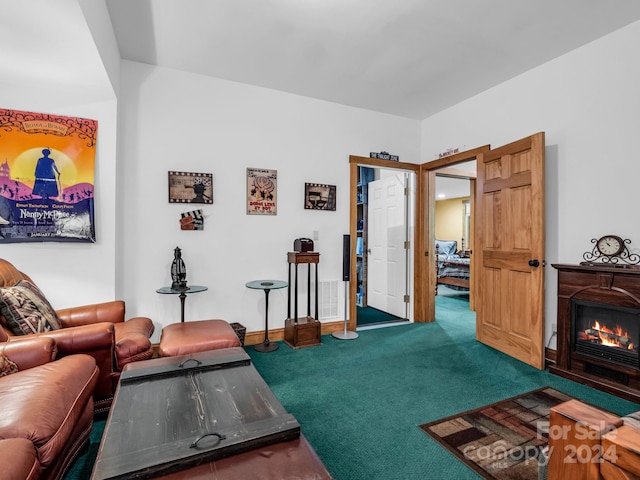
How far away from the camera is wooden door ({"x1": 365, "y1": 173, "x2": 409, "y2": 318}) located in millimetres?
4938

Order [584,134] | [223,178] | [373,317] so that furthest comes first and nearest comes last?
[373,317] < [223,178] < [584,134]

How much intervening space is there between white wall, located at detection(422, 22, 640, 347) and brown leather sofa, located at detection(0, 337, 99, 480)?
3.76 m

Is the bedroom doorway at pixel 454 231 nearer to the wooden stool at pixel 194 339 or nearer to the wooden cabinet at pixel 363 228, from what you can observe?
the wooden cabinet at pixel 363 228

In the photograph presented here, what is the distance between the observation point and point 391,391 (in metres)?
2.61

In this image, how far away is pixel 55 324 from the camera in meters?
2.25

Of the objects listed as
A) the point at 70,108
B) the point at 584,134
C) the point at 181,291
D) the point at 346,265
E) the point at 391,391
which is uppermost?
the point at 70,108

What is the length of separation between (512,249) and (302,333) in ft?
7.74

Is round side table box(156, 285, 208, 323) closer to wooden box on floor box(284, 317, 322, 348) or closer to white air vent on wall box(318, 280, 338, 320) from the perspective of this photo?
wooden box on floor box(284, 317, 322, 348)

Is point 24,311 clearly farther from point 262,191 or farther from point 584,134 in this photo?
point 584,134

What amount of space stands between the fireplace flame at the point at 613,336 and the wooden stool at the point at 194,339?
2.92 m

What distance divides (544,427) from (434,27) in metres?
3.01

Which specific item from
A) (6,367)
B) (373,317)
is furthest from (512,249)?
(6,367)

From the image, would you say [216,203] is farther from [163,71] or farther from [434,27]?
[434,27]

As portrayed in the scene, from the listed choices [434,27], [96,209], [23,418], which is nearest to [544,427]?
[23,418]
